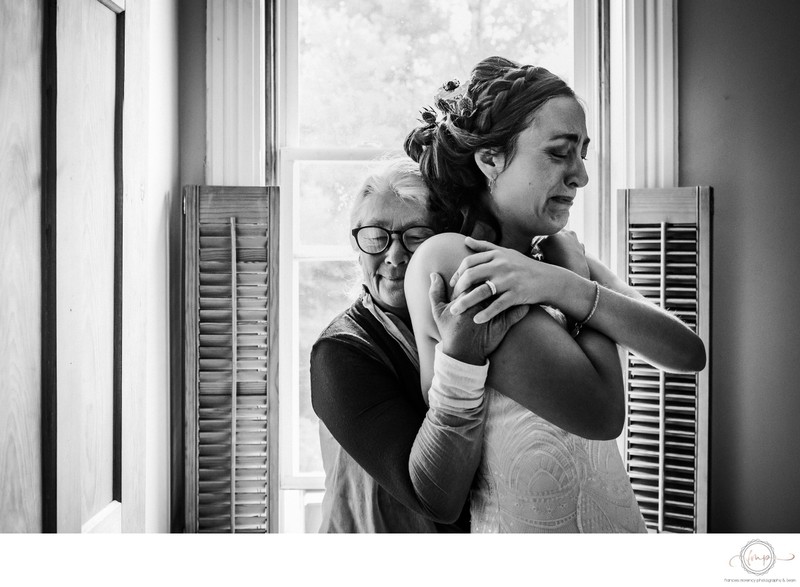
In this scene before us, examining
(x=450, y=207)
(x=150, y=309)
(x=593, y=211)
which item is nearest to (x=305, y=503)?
(x=150, y=309)

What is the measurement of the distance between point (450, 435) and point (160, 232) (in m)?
0.71

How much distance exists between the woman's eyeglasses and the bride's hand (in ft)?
0.42

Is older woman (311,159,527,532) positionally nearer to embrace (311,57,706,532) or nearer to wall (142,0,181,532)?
embrace (311,57,706,532)

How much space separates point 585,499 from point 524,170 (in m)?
0.47

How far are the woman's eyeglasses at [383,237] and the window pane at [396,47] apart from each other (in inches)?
12.3

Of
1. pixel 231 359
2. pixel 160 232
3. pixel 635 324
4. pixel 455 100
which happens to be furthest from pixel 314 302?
pixel 635 324

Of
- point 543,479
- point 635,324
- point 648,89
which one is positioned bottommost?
point 543,479

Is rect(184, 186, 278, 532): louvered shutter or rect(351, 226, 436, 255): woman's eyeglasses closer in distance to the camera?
rect(351, 226, 436, 255): woman's eyeglasses

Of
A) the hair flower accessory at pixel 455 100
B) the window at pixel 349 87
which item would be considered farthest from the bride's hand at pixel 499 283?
the window at pixel 349 87

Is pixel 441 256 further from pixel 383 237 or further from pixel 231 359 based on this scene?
pixel 231 359

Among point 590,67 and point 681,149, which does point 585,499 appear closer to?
point 681,149

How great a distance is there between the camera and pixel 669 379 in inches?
41.5

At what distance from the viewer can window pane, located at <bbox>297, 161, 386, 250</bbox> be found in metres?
1.11

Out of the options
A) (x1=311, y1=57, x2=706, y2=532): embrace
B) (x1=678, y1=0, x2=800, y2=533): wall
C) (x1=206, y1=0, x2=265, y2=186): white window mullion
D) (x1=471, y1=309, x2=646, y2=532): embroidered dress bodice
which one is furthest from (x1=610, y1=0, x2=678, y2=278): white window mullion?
(x1=206, y1=0, x2=265, y2=186): white window mullion
